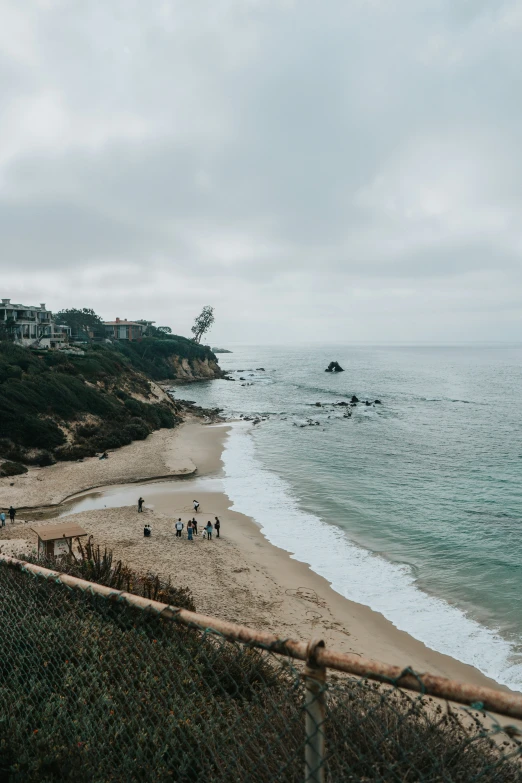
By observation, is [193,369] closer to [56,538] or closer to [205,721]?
[56,538]

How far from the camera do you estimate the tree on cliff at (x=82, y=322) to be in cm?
10819

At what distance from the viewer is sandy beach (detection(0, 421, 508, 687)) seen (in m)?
13.5

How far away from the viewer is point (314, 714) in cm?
228

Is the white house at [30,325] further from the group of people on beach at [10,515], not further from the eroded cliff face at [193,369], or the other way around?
the group of people on beach at [10,515]

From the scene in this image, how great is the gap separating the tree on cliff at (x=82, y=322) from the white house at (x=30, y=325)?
22086 mm

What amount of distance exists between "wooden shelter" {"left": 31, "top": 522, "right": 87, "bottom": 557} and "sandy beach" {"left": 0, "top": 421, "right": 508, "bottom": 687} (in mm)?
1176

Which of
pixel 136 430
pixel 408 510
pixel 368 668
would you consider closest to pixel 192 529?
pixel 408 510

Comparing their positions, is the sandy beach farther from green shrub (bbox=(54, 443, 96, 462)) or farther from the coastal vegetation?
the coastal vegetation

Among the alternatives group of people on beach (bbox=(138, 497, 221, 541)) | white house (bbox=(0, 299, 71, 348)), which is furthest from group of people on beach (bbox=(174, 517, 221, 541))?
white house (bbox=(0, 299, 71, 348))

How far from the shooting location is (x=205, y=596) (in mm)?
15117

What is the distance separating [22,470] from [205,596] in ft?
65.8

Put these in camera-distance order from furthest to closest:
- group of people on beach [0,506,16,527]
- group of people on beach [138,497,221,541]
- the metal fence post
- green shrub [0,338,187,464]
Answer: green shrub [0,338,187,464] → group of people on beach [0,506,16,527] → group of people on beach [138,497,221,541] → the metal fence post

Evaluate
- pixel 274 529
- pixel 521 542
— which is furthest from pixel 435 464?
pixel 274 529

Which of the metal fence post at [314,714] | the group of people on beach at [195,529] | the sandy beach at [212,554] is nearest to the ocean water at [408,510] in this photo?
the sandy beach at [212,554]
